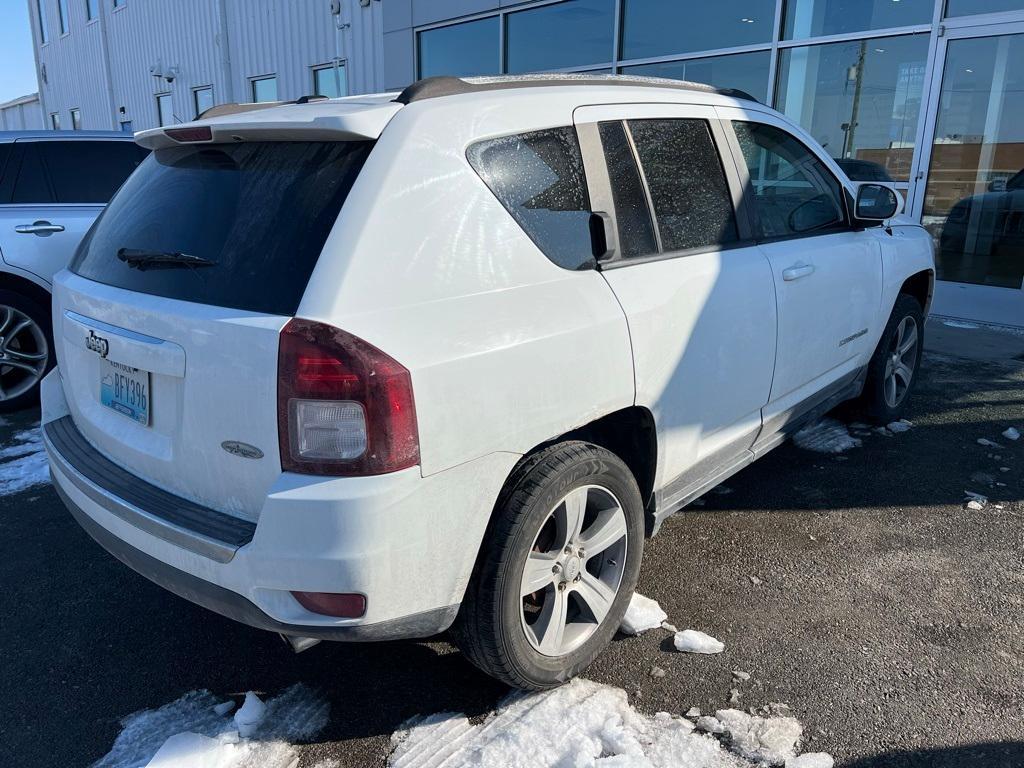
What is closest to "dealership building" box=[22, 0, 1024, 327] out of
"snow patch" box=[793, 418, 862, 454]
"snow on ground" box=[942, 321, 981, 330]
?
"snow on ground" box=[942, 321, 981, 330]

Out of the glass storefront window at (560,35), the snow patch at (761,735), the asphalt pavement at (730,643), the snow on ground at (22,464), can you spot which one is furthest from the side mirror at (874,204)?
the glass storefront window at (560,35)

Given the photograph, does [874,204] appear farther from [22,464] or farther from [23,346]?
[23,346]

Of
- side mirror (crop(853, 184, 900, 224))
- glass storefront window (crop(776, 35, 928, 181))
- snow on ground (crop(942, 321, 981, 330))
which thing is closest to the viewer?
side mirror (crop(853, 184, 900, 224))

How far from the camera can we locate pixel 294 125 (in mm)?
2135

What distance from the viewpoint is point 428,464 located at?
1963 mm

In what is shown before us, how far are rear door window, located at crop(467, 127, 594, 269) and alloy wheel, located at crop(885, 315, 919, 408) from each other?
9.70ft

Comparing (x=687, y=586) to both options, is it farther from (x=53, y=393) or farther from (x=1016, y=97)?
(x=1016, y=97)

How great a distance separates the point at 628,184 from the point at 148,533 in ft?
6.19

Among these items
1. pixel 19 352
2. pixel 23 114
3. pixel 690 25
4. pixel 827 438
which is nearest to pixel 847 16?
pixel 690 25

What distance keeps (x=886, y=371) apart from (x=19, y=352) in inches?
225

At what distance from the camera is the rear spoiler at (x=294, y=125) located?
6.86 feet

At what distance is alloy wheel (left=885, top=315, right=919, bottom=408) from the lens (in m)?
4.75

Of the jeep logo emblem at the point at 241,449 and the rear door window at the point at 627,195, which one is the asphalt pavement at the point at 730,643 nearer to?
the jeep logo emblem at the point at 241,449

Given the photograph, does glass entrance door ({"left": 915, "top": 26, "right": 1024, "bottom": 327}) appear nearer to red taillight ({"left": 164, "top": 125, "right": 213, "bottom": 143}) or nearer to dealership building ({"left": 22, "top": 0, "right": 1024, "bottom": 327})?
dealership building ({"left": 22, "top": 0, "right": 1024, "bottom": 327})
